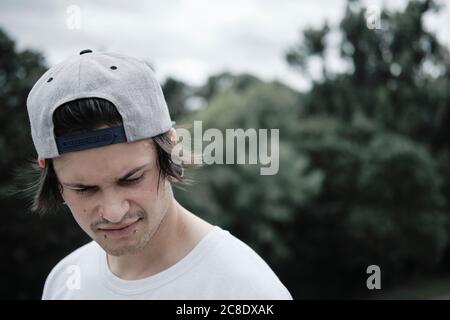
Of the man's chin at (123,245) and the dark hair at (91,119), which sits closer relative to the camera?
the dark hair at (91,119)

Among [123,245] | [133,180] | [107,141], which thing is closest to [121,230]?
[123,245]

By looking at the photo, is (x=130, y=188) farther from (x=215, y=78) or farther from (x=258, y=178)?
(x=215, y=78)

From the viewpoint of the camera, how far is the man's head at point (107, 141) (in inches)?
62.3

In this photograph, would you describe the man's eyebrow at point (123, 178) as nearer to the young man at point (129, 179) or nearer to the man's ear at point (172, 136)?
the young man at point (129, 179)

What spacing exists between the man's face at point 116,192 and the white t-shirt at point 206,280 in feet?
0.49

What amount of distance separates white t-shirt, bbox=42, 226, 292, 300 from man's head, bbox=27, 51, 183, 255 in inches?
6.0

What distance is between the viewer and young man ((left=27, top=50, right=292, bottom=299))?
158 cm

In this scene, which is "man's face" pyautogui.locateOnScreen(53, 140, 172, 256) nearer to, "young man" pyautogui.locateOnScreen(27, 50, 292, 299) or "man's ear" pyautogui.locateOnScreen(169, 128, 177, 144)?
"young man" pyautogui.locateOnScreen(27, 50, 292, 299)

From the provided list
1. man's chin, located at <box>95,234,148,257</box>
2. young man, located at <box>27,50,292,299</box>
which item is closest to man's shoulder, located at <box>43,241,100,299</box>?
young man, located at <box>27,50,292,299</box>

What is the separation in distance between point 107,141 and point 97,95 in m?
0.14

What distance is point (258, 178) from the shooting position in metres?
21.0

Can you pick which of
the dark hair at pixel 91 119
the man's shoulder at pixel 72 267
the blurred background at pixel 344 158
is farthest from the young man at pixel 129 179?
the blurred background at pixel 344 158

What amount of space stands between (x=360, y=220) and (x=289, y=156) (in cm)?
434
